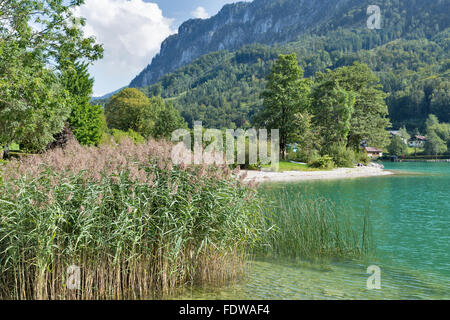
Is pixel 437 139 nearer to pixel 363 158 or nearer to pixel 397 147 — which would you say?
pixel 397 147

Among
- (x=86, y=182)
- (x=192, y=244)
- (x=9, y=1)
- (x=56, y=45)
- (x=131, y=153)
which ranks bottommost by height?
(x=192, y=244)

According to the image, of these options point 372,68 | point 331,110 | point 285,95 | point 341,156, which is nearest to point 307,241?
point 341,156

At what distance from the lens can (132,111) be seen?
168 ft

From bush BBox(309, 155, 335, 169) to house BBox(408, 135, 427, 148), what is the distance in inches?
2274

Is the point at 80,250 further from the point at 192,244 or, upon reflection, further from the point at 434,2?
the point at 434,2

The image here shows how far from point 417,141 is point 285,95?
5976 centimetres

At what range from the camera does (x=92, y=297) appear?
13.8 ft

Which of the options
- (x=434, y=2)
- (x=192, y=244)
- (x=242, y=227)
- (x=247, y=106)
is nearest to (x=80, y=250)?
(x=192, y=244)

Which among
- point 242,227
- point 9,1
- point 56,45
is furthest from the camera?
point 56,45

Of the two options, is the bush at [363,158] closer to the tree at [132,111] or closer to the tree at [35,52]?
the tree at [132,111]

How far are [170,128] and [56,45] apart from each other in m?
32.7

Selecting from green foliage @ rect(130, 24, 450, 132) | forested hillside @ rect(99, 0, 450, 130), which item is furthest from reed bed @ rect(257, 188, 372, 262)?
forested hillside @ rect(99, 0, 450, 130)

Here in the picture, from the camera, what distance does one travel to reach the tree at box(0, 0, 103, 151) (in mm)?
6848
